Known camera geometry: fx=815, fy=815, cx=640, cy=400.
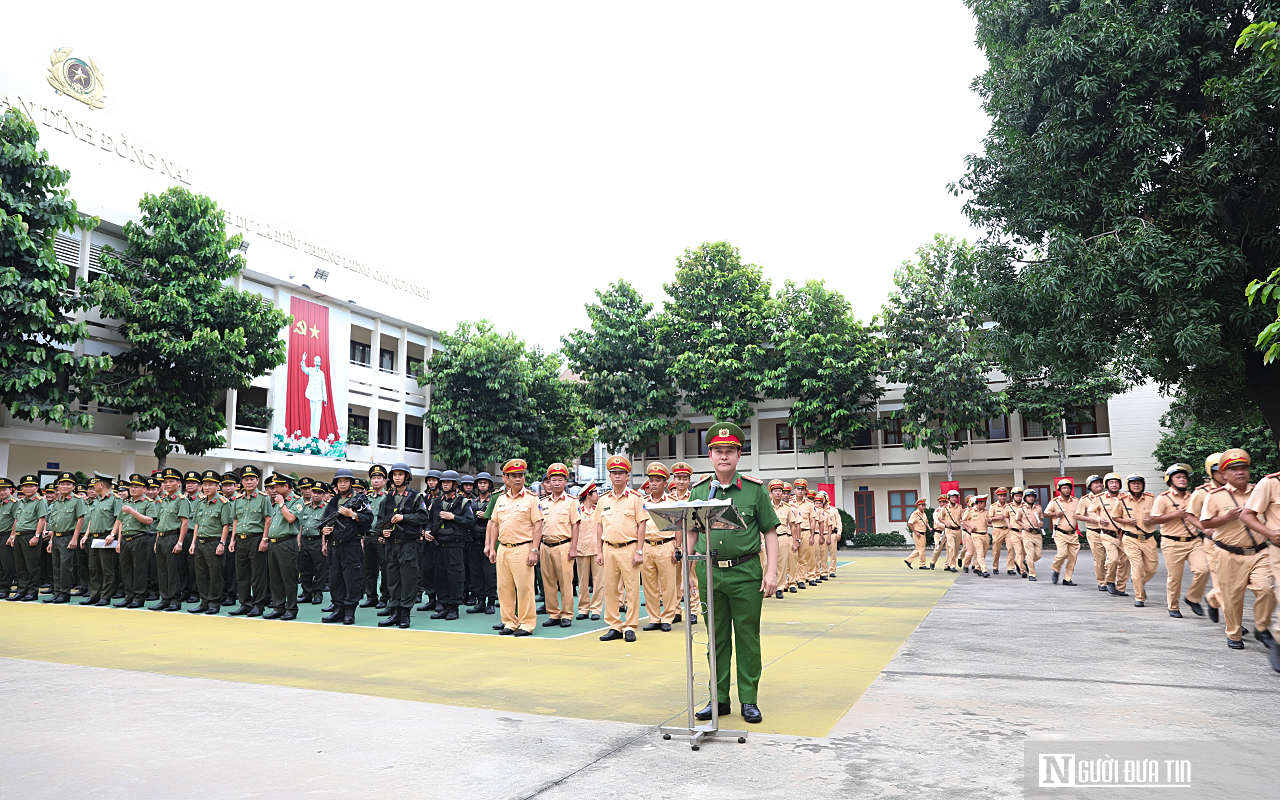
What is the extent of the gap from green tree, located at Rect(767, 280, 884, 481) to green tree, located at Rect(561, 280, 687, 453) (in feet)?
16.2

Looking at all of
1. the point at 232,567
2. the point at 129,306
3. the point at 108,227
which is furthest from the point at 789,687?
the point at 108,227

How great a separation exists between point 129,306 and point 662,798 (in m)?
22.5

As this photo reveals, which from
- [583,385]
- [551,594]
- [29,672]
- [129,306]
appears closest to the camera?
[29,672]

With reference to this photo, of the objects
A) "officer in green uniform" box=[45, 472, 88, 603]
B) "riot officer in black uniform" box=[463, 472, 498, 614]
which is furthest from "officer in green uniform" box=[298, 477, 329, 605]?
"officer in green uniform" box=[45, 472, 88, 603]

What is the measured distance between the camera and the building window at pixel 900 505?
37.5 m

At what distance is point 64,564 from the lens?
13492 mm

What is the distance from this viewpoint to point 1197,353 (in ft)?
37.0

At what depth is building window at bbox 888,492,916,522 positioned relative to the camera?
123 feet

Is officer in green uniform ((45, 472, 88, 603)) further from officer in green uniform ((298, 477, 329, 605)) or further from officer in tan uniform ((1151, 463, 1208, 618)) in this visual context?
officer in tan uniform ((1151, 463, 1208, 618))

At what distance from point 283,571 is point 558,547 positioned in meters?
3.72

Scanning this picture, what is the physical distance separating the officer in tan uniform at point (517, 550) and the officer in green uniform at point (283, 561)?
3.24 m

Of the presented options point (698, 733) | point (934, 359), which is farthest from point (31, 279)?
point (934, 359)

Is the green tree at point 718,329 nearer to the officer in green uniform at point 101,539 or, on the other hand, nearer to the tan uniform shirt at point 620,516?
the officer in green uniform at point 101,539

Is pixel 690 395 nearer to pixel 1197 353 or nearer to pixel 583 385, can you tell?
pixel 583 385
